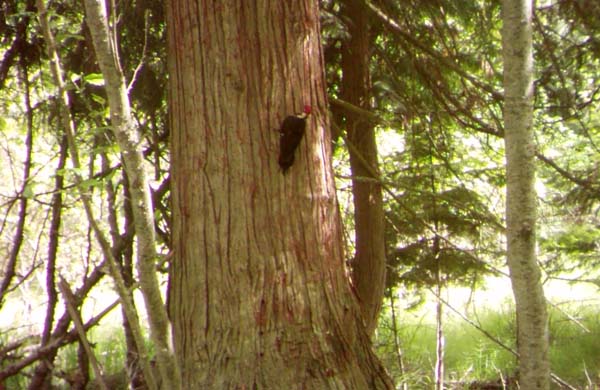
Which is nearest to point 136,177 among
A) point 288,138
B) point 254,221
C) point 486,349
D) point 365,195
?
point 254,221

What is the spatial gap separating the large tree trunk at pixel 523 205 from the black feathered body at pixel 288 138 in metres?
1.20

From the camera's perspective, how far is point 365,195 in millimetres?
6691

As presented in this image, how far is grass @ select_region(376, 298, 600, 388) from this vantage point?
7.80 m

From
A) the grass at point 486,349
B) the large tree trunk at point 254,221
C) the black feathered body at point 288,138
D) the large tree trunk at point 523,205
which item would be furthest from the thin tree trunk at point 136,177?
the grass at point 486,349

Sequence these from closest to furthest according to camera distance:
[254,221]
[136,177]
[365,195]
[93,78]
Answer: [136,177]
[93,78]
[254,221]
[365,195]

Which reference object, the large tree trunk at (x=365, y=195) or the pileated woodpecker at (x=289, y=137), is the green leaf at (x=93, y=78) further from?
the large tree trunk at (x=365, y=195)

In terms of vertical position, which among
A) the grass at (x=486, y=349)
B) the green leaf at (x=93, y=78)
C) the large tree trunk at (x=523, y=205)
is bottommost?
the grass at (x=486, y=349)

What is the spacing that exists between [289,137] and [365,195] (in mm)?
3004

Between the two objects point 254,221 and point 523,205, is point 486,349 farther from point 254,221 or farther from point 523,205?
point 523,205

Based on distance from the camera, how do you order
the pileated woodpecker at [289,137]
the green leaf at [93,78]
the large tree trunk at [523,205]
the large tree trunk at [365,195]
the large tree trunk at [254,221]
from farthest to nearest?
the large tree trunk at [365,195] < the pileated woodpecker at [289,137] < the large tree trunk at [254,221] < the green leaf at [93,78] < the large tree trunk at [523,205]

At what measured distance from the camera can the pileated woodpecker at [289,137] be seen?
376 centimetres

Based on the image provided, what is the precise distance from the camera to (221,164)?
3783 millimetres

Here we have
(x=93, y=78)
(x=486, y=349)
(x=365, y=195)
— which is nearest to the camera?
(x=93, y=78)

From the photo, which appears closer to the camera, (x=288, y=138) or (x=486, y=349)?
(x=288, y=138)
